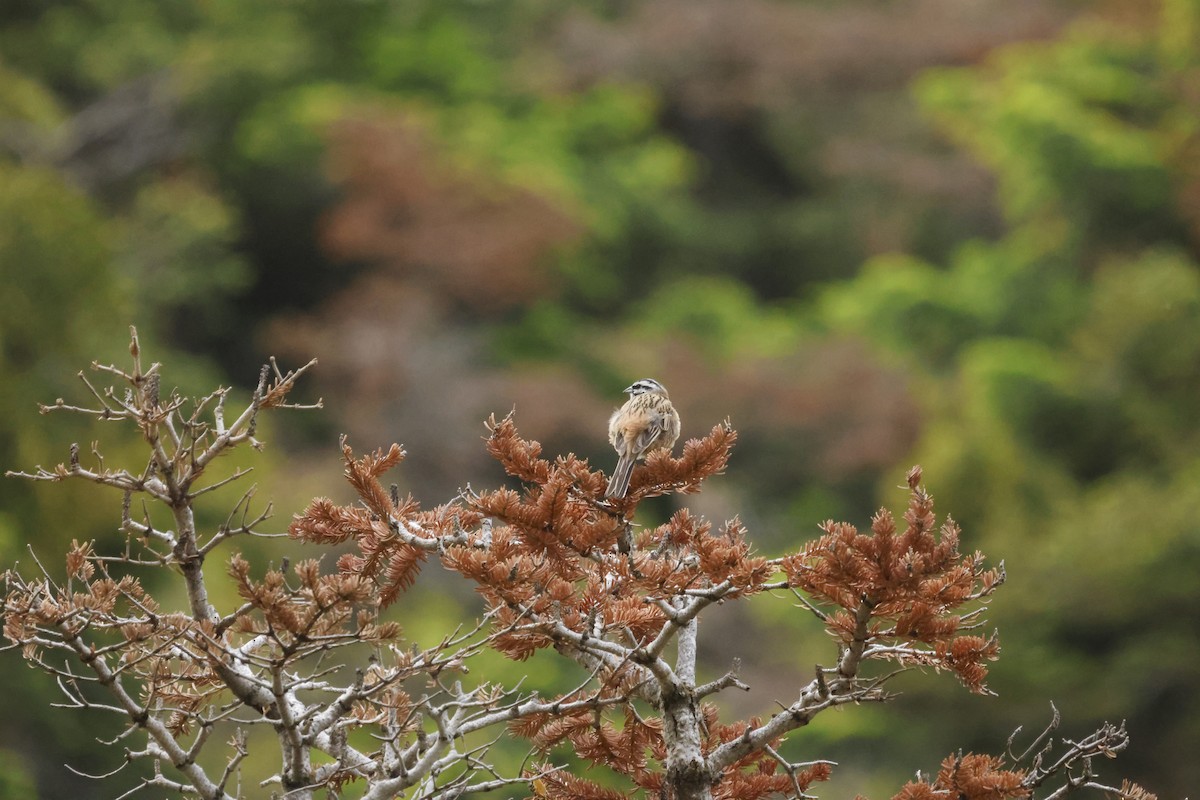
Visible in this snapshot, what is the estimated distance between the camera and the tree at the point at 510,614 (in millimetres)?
3807

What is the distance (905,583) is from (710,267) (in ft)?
73.7

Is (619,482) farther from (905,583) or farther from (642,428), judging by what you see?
(905,583)

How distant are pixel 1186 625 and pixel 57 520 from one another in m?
9.60

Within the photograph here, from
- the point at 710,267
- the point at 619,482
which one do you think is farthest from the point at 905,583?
the point at 710,267

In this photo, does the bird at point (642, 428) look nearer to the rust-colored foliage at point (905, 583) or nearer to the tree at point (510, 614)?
the tree at point (510, 614)

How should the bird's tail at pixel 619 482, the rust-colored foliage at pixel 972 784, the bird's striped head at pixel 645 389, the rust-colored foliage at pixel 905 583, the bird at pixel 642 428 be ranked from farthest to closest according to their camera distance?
1. the bird's striped head at pixel 645 389
2. the bird at pixel 642 428
3. the bird's tail at pixel 619 482
4. the rust-colored foliage at pixel 972 784
5. the rust-colored foliage at pixel 905 583

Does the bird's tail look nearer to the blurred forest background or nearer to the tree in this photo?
the tree

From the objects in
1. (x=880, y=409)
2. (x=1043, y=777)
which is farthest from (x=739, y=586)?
(x=880, y=409)

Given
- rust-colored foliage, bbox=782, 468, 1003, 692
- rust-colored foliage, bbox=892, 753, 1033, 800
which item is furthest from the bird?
rust-colored foliage, bbox=892, 753, 1033, 800

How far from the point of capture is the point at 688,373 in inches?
840

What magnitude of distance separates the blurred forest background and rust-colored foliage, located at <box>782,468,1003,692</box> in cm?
907

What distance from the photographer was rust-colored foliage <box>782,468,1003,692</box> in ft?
12.3

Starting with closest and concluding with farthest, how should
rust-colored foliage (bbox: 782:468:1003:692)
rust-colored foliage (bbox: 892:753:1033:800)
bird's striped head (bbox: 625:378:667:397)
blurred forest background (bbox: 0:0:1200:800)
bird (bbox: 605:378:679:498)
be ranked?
rust-colored foliage (bbox: 782:468:1003:692), rust-colored foliage (bbox: 892:753:1033:800), bird (bbox: 605:378:679:498), bird's striped head (bbox: 625:378:667:397), blurred forest background (bbox: 0:0:1200:800)

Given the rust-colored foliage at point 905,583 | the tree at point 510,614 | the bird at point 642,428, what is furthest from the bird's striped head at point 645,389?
the rust-colored foliage at point 905,583
